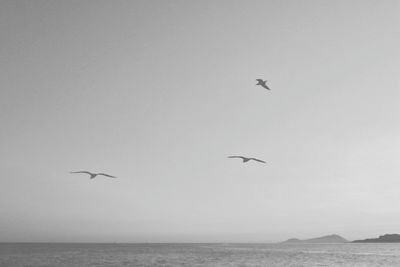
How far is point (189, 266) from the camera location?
56.2m

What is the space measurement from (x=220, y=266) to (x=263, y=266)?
6.12 meters

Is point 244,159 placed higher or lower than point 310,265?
higher

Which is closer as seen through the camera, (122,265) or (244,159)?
(244,159)

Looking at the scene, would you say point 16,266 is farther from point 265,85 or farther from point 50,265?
point 265,85

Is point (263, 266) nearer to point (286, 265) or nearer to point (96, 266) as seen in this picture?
point (286, 265)

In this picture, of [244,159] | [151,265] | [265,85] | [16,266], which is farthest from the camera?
[151,265]

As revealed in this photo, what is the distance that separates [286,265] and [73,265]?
3076cm

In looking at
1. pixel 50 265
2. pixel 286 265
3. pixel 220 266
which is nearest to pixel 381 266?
pixel 286 265

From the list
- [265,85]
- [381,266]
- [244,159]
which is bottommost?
[381,266]

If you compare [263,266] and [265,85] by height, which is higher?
[265,85]

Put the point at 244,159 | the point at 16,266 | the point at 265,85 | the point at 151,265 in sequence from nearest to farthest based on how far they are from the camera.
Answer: the point at 265,85
the point at 244,159
the point at 16,266
the point at 151,265

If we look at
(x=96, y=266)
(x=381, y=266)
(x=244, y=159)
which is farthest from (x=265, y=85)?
(x=381, y=266)

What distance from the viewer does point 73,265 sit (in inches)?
2251

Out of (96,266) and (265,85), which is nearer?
(265,85)
